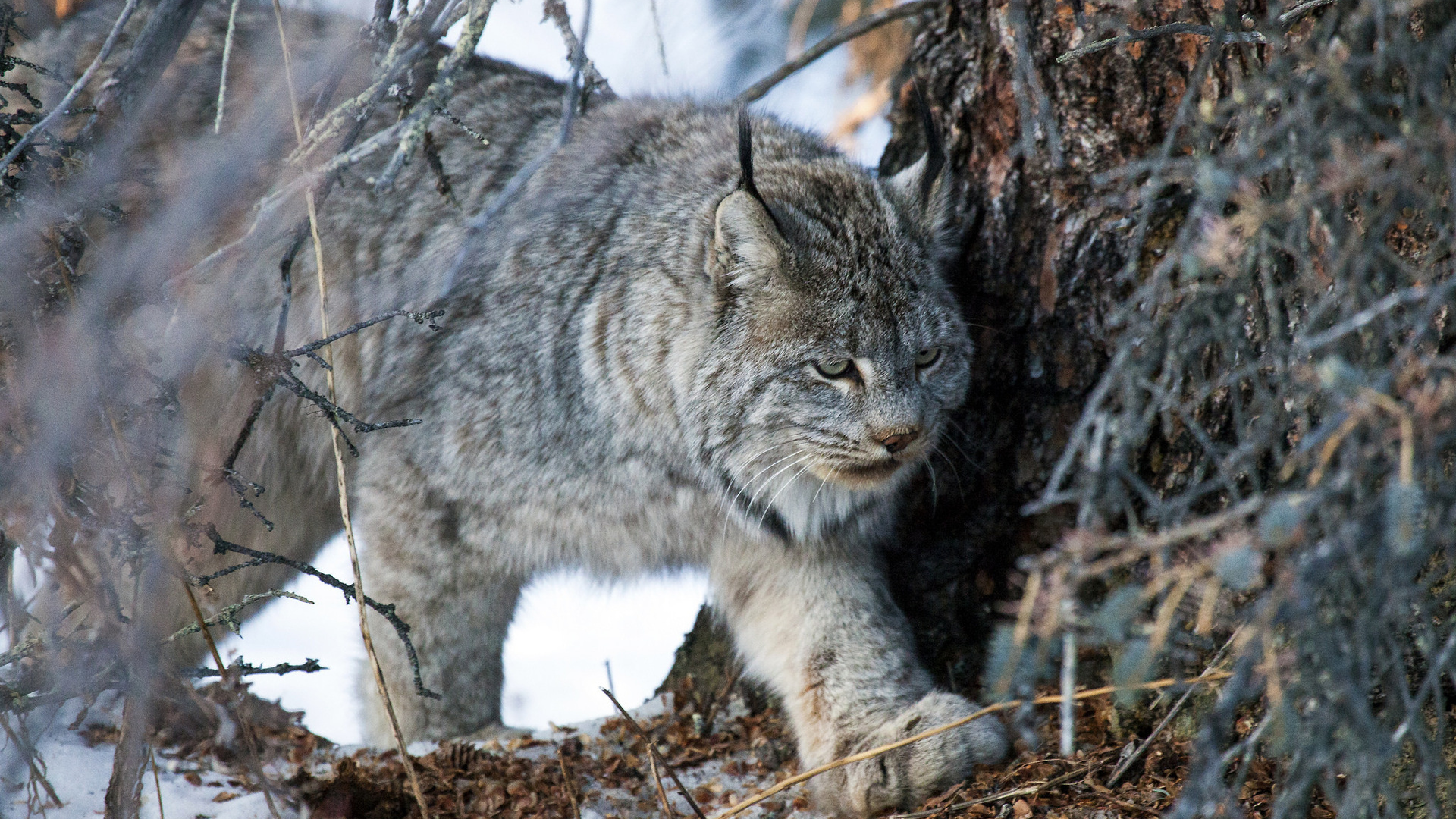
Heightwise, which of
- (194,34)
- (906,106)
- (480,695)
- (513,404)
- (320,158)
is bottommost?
(480,695)

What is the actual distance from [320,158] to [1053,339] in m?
1.70

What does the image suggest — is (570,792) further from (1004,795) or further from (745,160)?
(745,160)

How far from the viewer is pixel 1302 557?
1211 millimetres

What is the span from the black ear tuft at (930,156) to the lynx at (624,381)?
0.04 ft

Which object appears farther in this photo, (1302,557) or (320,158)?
(320,158)

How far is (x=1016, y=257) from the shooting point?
284cm

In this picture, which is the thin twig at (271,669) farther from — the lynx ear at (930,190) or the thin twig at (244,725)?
the lynx ear at (930,190)

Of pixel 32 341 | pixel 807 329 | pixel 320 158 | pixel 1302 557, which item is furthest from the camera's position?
pixel 807 329

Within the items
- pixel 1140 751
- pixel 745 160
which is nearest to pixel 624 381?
pixel 745 160

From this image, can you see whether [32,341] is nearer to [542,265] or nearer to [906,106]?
[542,265]

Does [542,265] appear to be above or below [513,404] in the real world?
above

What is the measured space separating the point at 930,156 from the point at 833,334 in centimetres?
51

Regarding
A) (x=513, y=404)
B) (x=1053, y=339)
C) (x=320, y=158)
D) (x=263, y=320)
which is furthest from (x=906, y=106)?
(x=263, y=320)

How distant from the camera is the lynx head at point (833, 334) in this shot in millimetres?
2607
